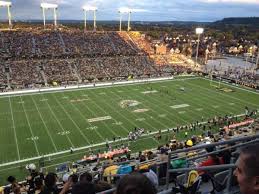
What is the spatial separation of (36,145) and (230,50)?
308ft

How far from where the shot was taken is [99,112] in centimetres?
3419

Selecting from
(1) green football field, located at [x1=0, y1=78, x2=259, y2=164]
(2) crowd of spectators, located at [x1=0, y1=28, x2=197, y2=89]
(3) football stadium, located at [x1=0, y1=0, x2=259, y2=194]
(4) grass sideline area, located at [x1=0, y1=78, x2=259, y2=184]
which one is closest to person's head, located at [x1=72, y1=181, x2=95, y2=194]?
(3) football stadium, located at [x1=0, y1=0, x2=259, y2=194]

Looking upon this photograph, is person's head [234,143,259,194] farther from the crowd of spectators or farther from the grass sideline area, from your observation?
the crowd of spectators

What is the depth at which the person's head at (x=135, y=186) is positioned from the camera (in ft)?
7.77

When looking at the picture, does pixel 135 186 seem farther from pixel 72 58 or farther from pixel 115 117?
pixel 72 58

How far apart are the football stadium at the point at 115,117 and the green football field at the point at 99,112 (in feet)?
0.33

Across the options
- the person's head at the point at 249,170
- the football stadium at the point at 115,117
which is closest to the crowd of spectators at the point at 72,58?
the football stadium at the point at 115,117

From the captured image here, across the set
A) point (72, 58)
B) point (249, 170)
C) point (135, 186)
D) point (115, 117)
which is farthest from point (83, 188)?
point (72, 58)

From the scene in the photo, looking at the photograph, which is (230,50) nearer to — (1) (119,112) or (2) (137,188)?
(1) (119,112)

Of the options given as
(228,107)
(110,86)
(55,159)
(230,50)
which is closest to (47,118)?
(55,159)

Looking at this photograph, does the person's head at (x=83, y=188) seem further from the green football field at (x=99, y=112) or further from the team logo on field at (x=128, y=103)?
the team logo on field at (x=128, y=103)

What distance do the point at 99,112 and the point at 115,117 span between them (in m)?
2.21

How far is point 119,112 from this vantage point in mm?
34438

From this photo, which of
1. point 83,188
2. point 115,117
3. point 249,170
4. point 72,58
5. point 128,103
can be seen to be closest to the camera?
point 249,170
